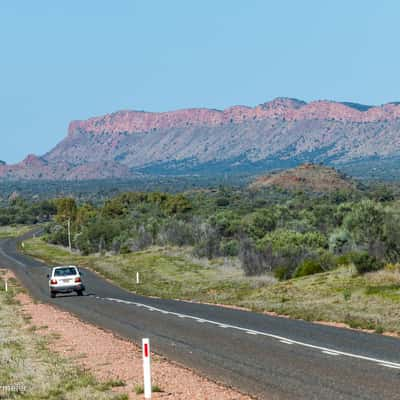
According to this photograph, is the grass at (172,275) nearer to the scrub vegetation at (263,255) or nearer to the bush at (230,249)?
the scrub vegetation at (263,255)

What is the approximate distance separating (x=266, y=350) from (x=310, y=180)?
145m

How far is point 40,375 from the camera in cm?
1487

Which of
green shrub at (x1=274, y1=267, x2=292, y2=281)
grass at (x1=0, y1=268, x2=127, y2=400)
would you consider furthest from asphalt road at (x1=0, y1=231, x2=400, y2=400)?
green shrub at (x1=274, y1=267, x2=292, y2=281)

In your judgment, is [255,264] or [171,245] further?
[171,245]

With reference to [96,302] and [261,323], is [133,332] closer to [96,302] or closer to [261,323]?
[261,323]

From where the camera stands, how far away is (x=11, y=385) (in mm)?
13969

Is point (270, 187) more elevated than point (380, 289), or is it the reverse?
point (270, 187)

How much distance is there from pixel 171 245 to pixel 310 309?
160ft

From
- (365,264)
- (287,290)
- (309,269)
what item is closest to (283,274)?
(309,269)

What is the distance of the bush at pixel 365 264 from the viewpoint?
109 ft

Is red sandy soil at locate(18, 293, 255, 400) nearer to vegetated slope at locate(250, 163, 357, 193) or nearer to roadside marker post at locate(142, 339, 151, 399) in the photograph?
roadside marker post at locate(142, 339, 151, 399)

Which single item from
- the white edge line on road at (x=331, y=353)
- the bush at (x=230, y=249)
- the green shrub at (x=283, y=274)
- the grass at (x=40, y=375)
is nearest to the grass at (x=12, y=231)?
the bush at (x=230, y=249)

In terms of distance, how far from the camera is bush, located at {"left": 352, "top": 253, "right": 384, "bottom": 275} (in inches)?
1312

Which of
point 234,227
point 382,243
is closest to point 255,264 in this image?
point 382,243
